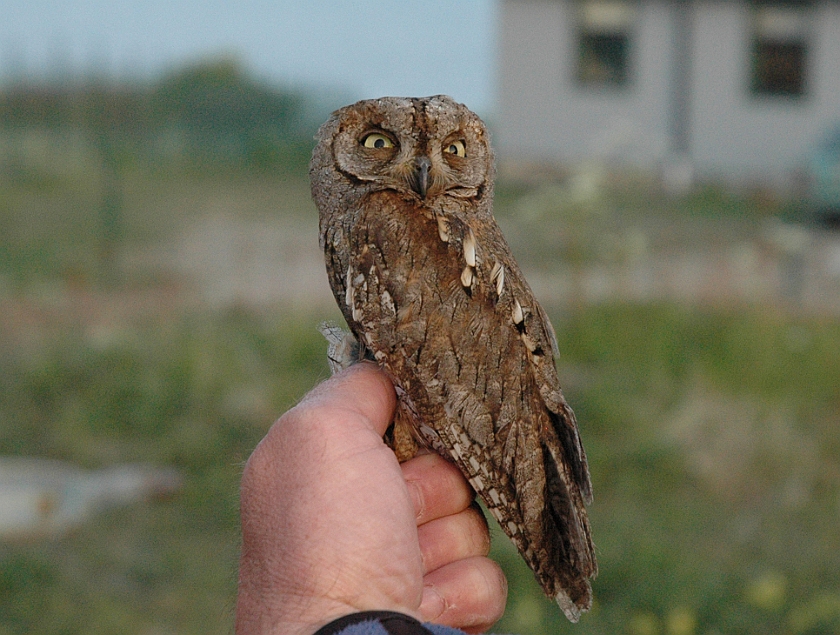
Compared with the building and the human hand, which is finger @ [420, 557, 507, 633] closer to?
the human hand

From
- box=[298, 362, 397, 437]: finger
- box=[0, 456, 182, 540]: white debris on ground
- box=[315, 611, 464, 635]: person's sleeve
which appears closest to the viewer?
box=[315, 611, 464, 635]: person's sleeve

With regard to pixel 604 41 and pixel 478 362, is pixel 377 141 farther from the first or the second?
pixel 604 41

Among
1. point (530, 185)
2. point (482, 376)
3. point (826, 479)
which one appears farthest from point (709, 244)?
point (482, 376)

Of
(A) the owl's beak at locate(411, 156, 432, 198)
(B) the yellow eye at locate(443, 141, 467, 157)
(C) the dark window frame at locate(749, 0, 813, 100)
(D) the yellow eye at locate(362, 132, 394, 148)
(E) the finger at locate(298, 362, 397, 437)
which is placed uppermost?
(C) the dark window frame at locate(749, 0, 813, 100)

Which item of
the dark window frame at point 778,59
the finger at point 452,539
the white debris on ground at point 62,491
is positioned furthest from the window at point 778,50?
the finger at point 452,539

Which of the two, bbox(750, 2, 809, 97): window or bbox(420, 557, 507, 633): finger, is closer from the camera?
bbox(420, 557, 507, 633): finger

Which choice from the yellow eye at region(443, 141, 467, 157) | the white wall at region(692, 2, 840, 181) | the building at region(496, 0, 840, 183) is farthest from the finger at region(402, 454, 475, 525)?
the white wall at region(692, 2, 840, 181)
